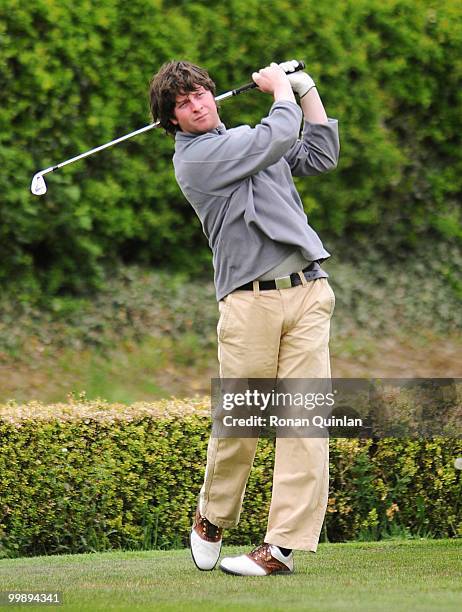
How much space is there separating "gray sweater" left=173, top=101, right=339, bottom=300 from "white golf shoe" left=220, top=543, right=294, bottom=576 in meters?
0.92

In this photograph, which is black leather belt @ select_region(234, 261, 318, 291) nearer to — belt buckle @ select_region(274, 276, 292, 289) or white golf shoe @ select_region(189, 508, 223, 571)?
belt buckle @ select_region(274, 276, 292, 289)

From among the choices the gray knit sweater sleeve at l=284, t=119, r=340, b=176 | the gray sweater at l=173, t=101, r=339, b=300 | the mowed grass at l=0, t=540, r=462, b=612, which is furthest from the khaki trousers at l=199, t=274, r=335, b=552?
the gray knit sweater sleeve at l=284, t=119, r=340, b=176

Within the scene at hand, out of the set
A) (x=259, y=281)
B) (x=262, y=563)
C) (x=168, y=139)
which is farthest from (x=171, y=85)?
(x=168, y=139)

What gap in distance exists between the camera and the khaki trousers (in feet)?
13.8

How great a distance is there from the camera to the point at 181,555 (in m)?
5.10

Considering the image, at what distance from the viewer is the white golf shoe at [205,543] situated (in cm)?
441

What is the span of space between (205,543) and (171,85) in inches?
65.8

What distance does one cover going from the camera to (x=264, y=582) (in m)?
4.09

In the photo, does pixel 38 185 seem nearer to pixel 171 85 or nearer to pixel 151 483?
pixel 171 85

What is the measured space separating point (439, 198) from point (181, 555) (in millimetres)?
4966

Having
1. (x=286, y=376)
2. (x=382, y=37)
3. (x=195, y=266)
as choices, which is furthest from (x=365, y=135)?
(x=286, y=376)

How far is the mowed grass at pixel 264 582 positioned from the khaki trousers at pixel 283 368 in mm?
223

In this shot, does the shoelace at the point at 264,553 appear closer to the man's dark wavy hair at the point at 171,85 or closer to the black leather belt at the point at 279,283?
the black leather belt at the point at 279,283

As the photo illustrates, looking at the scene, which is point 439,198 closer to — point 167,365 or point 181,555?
point 167,365
